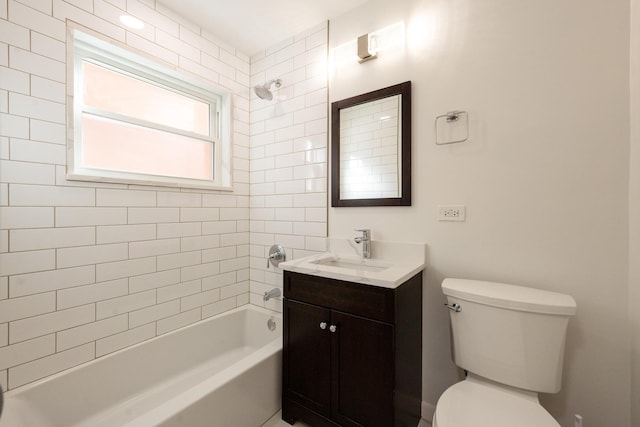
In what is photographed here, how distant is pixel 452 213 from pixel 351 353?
0.91 m

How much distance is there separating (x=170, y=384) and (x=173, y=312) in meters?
0.44

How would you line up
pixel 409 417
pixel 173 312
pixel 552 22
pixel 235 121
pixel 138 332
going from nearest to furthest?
pixel 552 22, pixel 409 417, pixel 138 332, pixel 173 312, pixel 235 121

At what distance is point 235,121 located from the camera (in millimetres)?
2307

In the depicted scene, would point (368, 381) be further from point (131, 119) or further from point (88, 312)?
point (131, 119)

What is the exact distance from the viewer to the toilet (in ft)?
3.48

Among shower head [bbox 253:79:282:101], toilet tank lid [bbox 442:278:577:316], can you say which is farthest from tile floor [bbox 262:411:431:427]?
shower head [bbox 253:79:282:101]

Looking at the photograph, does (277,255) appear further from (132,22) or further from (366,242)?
(132,22)

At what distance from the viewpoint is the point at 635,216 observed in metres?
1.14

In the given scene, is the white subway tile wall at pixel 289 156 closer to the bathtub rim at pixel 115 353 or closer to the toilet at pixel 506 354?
the bathtub rim at pixel 115 353

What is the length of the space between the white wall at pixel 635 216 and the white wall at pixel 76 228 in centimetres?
232

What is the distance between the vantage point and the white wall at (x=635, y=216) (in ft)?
3.65

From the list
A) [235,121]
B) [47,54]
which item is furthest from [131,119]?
[235,121]

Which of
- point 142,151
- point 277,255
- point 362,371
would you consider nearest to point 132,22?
point 142,151

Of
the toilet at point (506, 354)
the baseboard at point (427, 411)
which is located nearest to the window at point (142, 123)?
the toilet at point (506, 354)
